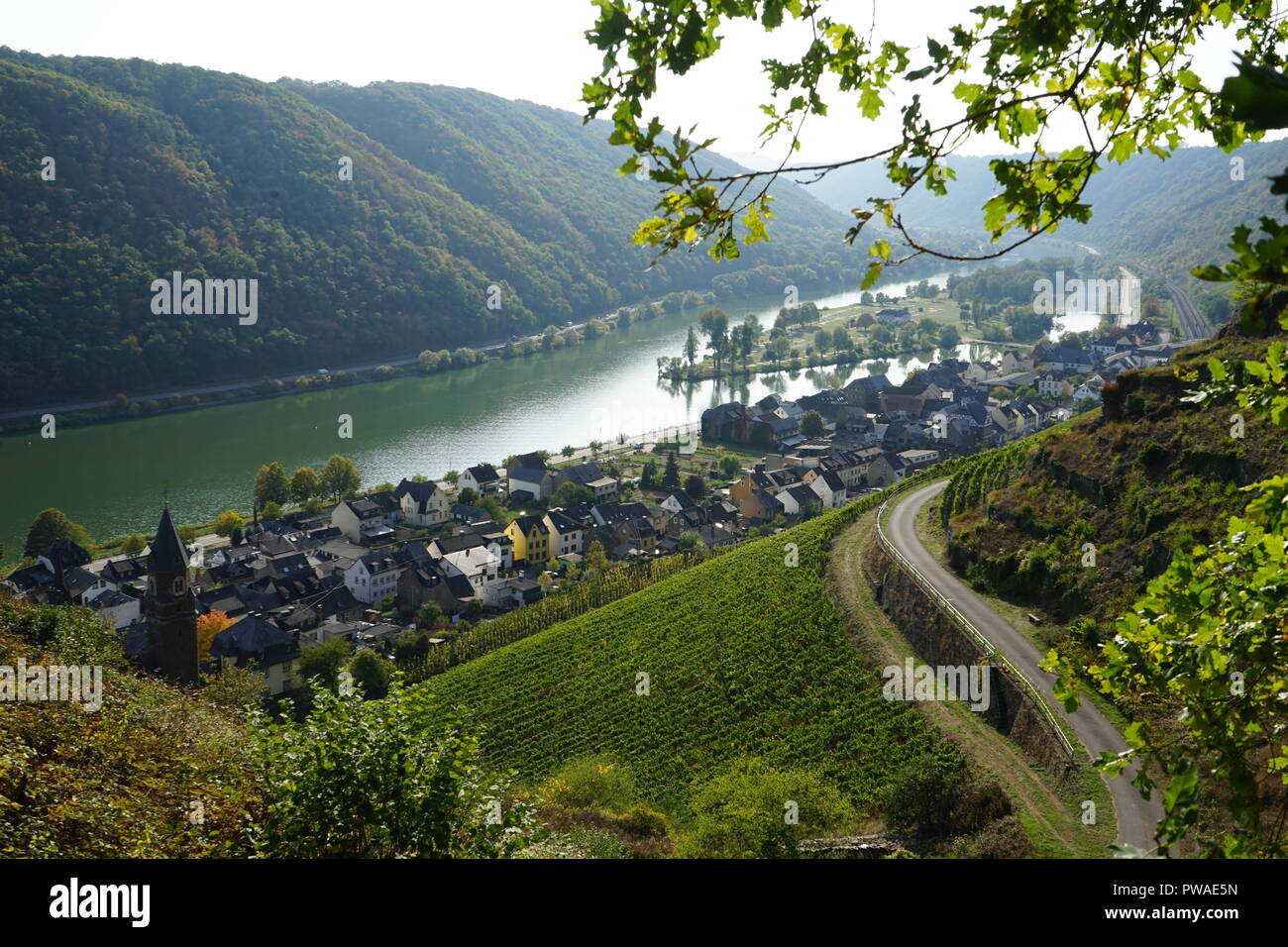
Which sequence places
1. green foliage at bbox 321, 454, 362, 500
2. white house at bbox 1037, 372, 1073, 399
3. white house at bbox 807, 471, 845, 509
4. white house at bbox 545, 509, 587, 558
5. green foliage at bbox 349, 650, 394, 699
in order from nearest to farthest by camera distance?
green foliage at bbox 349, 650, 394, 699, white house at bbox 545, 509, 587, 558, green foliage at bbox 321, 454, 362, 500, white house at bbox 807, 471, 845, 509, white house at bbox 1037, 372, 1073, 399

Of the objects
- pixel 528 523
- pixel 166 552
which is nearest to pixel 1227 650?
pixel 166 552

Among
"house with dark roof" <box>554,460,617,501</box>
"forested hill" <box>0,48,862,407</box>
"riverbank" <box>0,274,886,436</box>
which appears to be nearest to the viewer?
"house with dark roof" <box>554,460,617,501</box>

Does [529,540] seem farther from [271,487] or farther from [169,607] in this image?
[169,607]

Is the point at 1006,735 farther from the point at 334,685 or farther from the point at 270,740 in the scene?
the point at 334,685

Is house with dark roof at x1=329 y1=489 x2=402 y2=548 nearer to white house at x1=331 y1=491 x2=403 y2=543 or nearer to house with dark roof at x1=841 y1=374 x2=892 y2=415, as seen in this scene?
white house at x1=331 y1=491 x2=403 y2=543

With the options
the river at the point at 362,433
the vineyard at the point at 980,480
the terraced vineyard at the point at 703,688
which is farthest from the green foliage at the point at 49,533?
the vineyard at the point at 980,480

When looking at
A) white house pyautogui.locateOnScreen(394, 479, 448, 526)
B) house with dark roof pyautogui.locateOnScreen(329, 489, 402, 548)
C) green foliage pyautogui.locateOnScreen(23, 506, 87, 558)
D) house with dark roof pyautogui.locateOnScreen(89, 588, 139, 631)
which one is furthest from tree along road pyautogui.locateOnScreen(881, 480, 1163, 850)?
green foliage pyautogui.locateOnScreen(23, 506, 87, 558)

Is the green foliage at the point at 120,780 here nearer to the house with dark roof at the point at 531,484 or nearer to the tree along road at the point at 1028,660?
the tree along road at the point at 1028,660
